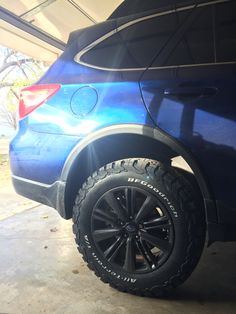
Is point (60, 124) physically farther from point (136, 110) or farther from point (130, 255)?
point (130, 255)

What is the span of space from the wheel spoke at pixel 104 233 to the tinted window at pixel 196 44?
112 cm

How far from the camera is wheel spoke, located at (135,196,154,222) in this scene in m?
2.56

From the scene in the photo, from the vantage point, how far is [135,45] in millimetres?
2672

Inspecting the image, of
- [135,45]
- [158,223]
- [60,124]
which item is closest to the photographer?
[158,223]

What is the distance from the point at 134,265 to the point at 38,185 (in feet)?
2.93

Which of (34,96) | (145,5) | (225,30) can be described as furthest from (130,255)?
(145,5)

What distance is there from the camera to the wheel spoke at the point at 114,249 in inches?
106

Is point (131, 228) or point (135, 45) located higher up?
point (135, 45)

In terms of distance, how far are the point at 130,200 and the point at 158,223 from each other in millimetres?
234

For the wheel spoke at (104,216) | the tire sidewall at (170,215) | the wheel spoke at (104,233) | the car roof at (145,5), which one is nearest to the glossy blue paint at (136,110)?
the car roof at (145,5)

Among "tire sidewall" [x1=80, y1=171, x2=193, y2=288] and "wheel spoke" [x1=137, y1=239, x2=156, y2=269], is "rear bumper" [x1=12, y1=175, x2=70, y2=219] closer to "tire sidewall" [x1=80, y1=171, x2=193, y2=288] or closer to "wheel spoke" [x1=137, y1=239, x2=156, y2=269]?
"tire sidewall" [x1=80, y1=171, x2=193, y2=288]

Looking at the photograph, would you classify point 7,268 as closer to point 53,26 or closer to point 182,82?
point 182,82

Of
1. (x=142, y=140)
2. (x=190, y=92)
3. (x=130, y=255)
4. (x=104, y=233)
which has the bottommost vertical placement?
(x=130, y=255)

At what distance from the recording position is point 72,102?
2773 millimetres
